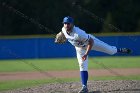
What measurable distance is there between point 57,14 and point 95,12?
351cm

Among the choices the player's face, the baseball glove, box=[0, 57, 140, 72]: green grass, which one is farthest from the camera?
box=[0, 57, 140, 72]: green grass

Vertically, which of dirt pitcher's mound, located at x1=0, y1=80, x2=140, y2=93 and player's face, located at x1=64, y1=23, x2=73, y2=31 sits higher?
player's face, located at x1=64, y1=23, x2=73, y2=31

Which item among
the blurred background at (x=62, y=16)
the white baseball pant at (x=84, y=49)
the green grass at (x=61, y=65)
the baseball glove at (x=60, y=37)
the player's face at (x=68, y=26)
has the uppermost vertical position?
the blurred background at (x=62, y=16)

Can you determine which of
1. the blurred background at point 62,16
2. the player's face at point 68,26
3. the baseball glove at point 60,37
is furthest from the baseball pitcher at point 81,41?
the blurred background at point 62,16

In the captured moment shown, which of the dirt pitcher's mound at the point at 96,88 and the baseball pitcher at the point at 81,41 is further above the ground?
the baseball pitcher at the point at 81,41

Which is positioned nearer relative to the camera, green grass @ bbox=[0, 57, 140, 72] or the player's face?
the player's face

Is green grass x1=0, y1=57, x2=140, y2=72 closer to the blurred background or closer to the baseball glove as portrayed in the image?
the baseball glove

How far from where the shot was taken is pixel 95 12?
35.5 metres

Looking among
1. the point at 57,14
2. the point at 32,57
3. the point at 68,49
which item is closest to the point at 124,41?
the point at 68,49

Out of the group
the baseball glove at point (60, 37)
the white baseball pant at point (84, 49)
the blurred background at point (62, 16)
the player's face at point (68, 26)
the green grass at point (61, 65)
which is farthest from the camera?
the blurred background at point (62, 16)

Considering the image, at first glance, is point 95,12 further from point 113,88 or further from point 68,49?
point 113,88

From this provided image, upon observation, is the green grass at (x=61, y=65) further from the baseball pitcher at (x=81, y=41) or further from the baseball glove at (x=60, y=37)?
the baseball pitcher at (x=81, y=41)

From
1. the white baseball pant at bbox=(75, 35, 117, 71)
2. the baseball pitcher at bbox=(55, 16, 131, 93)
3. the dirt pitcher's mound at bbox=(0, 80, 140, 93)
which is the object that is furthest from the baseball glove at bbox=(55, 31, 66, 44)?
the dirt pitcher's mound at bbox=(0, 80, 140, 93)

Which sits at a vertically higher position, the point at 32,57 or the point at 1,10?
the point at 1,10
